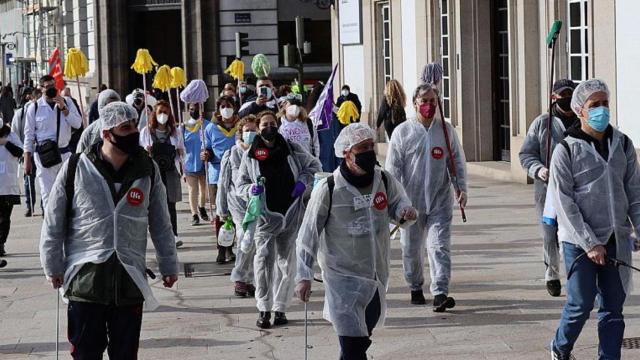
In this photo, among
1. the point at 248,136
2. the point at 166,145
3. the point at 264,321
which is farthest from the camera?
the point at 166,145

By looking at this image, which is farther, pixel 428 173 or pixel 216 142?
pixel 216 142

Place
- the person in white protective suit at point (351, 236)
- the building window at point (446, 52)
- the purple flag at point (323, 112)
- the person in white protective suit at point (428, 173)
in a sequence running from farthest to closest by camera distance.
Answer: the building window at point (446, 52) → the purple flag at point (323, 112) → the person in white protective suit at point (428, 173) → the person in white protective suit at point (351, 236)

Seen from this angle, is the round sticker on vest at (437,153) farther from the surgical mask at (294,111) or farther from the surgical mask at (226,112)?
the surgical mask at (226,112)

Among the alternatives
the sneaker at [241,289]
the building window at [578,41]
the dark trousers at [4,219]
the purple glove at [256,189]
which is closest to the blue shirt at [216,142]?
the dark trousers at [4,219]

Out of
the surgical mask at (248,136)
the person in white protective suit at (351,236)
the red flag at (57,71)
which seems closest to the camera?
the person in white protective suit at (351,236)

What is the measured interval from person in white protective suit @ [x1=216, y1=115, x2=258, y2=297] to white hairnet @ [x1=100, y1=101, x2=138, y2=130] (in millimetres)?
3417

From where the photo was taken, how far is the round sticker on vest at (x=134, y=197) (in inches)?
289

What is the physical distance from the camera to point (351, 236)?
7824 millimetres

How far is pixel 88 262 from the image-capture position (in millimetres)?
7309

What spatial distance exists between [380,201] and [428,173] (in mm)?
2881

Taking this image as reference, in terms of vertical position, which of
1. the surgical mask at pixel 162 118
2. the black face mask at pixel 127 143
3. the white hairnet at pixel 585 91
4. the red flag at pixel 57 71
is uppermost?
the red flag at pixel 57 71

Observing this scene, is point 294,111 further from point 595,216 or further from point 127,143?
point 127,143

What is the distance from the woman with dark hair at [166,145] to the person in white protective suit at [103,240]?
7.35 metres

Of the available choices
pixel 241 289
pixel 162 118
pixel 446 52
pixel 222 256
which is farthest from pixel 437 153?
pixel 446 52
